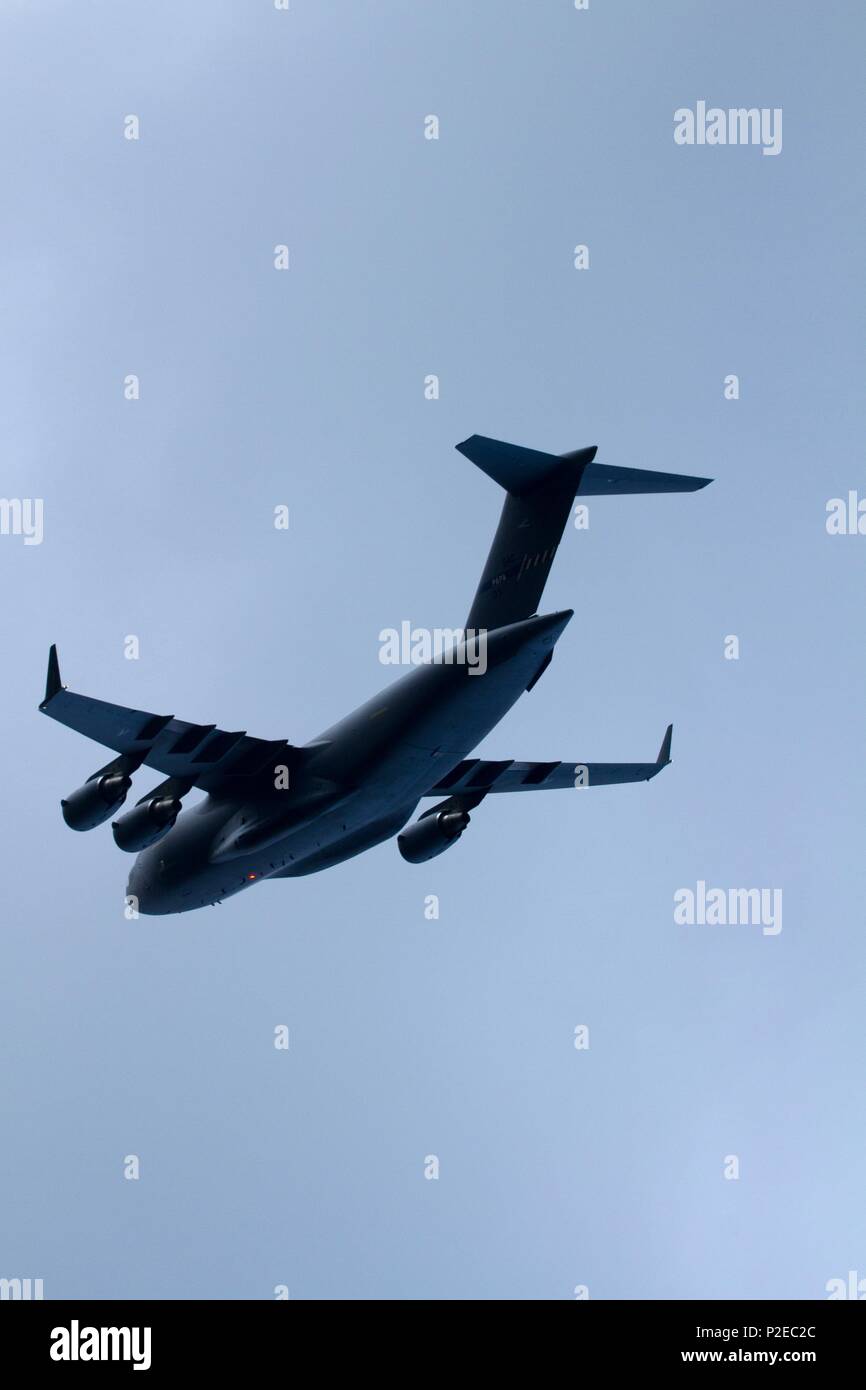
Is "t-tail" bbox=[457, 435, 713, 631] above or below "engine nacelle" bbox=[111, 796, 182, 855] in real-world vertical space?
above

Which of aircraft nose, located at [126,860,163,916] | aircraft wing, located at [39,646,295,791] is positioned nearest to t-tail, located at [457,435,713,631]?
aircraft wing, located at [39,646,295,791]

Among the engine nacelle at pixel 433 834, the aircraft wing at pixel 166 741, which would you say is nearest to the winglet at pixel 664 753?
the engine nacelle at pixel 433 834

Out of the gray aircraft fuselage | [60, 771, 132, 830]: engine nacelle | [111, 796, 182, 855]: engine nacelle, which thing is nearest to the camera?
the gray aircraft fuselage

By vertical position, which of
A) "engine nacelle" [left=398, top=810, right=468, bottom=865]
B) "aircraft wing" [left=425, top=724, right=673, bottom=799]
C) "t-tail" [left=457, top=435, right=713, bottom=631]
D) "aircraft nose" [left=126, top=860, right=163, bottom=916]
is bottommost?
"aircraft nose" [left=126, top=860, right=163, bottom=916]

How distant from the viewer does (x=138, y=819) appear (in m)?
20.0

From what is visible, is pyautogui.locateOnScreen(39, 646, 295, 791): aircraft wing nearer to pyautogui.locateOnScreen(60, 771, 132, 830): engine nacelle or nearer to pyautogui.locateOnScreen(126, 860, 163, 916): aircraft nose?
pyautogui.locateOnScreen(60, 771, 132, 830): engine nacelle

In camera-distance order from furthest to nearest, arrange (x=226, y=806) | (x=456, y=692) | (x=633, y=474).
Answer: (x=226, y=806)
(x=633, y=474)
(x=456, y=692)

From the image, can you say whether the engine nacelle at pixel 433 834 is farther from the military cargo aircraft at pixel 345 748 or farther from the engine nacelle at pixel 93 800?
the engine nacelle at pixel 93 800

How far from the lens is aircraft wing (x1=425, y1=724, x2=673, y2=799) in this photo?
23.4m

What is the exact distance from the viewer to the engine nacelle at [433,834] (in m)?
23.2

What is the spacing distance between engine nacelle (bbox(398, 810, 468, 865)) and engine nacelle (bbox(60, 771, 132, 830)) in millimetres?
5330
